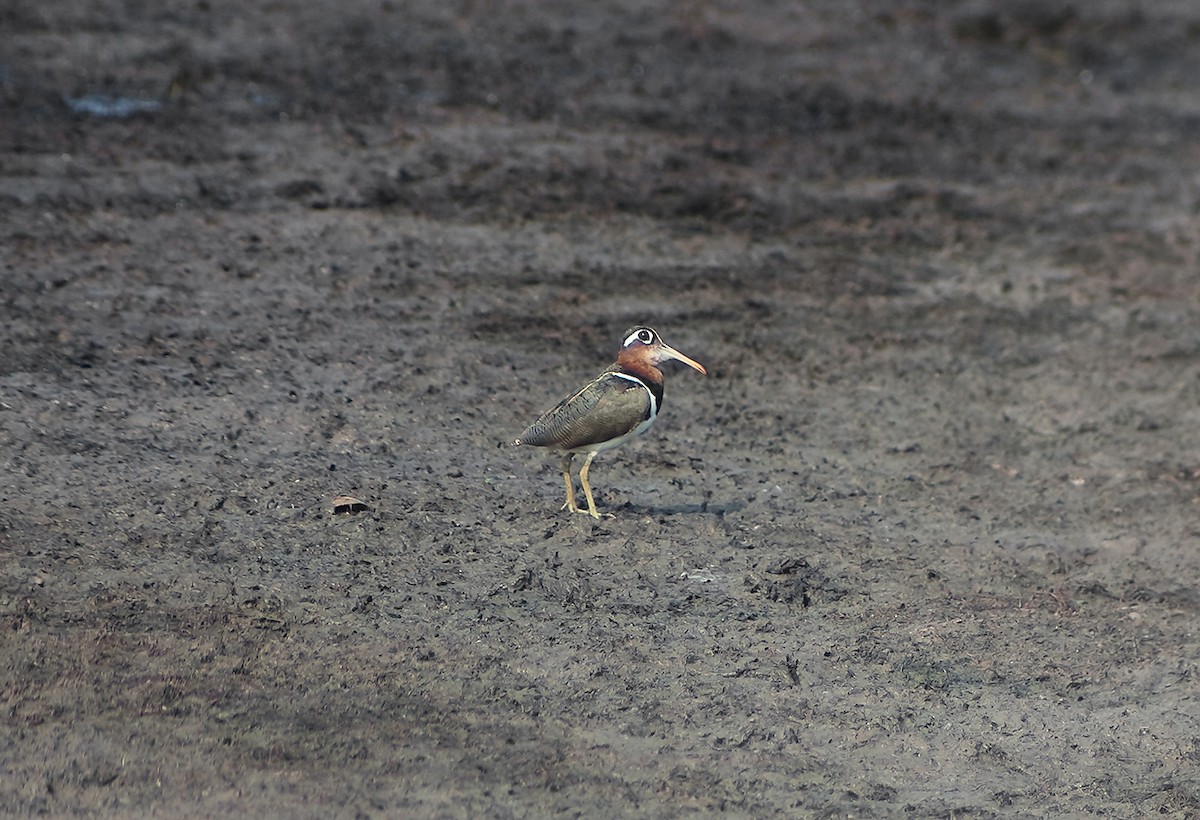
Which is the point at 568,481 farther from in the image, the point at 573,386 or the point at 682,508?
the point at 573,386

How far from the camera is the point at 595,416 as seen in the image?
7.26 meters

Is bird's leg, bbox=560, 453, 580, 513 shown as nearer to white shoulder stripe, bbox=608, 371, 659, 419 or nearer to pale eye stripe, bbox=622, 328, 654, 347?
white shoulder stripe, bbox=608, 371, 659, 419

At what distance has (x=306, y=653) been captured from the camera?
252 inches

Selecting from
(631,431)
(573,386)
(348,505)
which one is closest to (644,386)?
(631,431)

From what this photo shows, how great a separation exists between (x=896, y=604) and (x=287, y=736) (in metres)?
3.31

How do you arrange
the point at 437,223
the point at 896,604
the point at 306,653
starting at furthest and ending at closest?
1. the point at 437,223
2. the point at 896,604
3. the point at 306,653

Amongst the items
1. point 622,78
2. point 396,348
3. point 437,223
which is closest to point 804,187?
point 622,78

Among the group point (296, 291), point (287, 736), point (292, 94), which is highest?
point (292, 94)

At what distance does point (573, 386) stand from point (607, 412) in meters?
2.00

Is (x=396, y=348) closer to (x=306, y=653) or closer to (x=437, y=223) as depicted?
(x=437, y=223)

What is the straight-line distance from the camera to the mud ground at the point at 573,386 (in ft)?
20.1

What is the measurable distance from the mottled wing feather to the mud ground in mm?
548

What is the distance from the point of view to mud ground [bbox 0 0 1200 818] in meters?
6.12

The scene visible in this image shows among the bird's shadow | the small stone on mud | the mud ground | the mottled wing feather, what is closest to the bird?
the mottled wing feather
